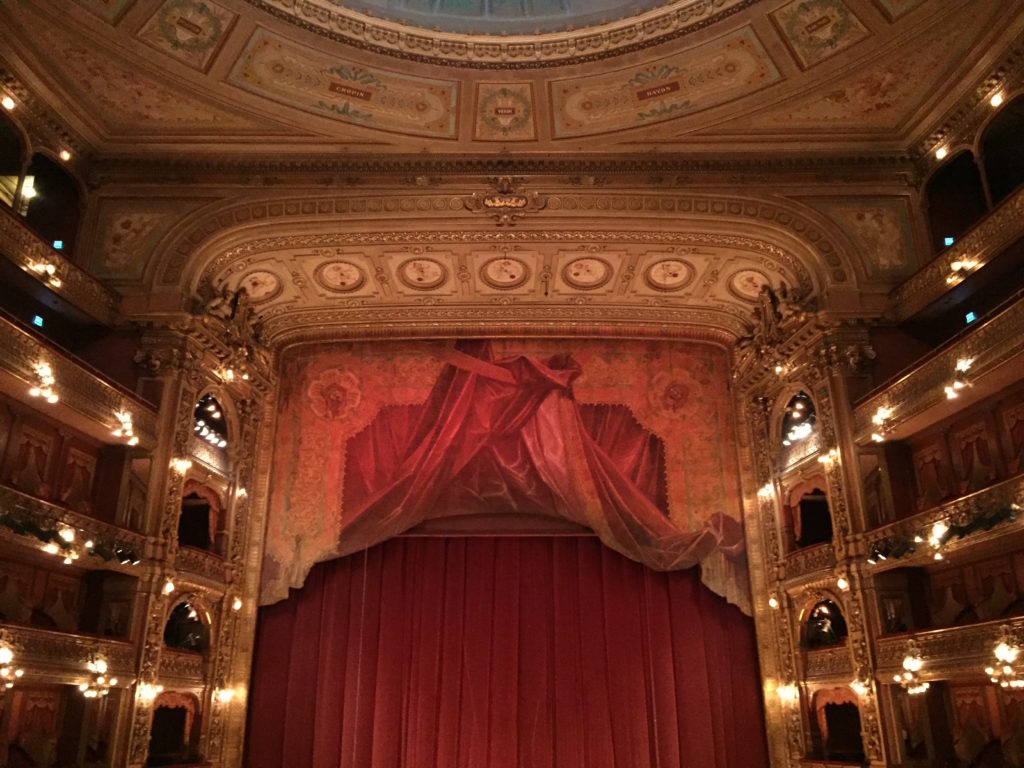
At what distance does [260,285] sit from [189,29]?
15.4 ft

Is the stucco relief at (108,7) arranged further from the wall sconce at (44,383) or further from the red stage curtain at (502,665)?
the red stage curtain at (502,665)

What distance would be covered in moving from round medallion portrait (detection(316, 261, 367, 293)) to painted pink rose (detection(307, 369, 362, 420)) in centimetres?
178

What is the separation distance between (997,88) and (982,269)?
8.12 feet

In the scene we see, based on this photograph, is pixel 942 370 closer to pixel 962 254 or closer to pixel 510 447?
pixel 962 254

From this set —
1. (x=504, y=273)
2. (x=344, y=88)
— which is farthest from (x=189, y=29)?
(x=504, y=273)

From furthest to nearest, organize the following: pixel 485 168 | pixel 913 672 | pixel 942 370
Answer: pixel 485 168
pixel 942 370
pixel 913 672

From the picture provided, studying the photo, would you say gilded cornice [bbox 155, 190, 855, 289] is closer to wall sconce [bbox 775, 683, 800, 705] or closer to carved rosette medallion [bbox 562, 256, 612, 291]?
carved rosette medallion [bbox 562, 256, 612, 291]

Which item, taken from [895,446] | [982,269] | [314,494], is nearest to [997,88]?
[982,269]

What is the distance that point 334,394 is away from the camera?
15781 mm

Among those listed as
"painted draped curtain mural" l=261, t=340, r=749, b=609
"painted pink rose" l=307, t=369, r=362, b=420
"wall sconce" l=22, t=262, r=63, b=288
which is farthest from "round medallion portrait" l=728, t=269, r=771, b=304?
"wall sconce" l=22, t=262, r=63, b=288

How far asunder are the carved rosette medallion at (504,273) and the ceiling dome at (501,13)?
12.7 feet

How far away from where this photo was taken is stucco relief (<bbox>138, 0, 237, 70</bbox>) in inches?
428

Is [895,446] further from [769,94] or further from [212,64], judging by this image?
[212,64]

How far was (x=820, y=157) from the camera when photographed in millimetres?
12977
